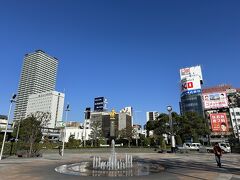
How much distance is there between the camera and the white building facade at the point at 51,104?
159500 millimetres

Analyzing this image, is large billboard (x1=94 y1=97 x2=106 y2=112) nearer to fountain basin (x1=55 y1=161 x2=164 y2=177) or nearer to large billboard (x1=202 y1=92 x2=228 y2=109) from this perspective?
large billboard (x1=202 y1=92 x2=228 y2=109)

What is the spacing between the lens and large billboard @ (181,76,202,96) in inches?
3540

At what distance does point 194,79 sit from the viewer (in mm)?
91188

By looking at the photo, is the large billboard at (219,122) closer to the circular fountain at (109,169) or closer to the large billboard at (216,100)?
the large billboard at (216,100)

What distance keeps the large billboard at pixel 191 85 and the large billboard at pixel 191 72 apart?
3.00 metres

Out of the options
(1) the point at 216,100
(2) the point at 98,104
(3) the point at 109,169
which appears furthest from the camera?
(2) the point at 98,104

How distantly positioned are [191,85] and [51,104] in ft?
339

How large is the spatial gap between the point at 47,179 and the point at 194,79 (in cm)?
8701

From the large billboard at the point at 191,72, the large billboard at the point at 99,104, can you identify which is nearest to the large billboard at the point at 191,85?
the large billboard at the point at 191,72

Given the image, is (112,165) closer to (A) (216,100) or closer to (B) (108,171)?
(B) (108,171)

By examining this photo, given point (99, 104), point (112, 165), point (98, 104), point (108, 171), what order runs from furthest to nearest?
point (98, 104) < point (99, 104) < point (112, 165) < point (108, 171)

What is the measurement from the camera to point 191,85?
90.8 m

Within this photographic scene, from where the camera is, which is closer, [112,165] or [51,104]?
[112,165]

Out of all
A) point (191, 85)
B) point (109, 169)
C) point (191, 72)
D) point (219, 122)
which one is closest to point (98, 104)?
point (191, 72)
